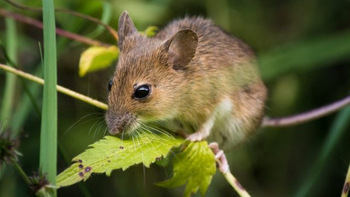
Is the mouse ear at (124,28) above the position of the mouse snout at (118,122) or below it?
above

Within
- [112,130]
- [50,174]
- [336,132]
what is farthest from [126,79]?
[336,132]

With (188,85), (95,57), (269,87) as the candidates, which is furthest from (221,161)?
(269,87)

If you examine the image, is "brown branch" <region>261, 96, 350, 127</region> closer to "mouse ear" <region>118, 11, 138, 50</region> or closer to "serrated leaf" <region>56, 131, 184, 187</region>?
"mouse ear" <region>118, 11, 138, 50</region>

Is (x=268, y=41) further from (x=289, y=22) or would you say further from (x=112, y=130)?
(x=112, y=130)

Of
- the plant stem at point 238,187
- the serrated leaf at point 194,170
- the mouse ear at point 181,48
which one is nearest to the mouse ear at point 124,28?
the mouse ear at point 181,48

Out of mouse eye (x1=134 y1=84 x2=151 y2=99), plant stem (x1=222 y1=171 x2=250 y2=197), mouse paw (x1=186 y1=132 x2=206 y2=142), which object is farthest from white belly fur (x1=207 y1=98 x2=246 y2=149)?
plant stem (x1=222 y1=171 x2=250 y2=197)

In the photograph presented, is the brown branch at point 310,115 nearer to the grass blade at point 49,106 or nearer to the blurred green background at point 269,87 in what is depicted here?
the blurred green background at point 269,87

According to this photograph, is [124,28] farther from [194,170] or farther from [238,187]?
[238,187]
